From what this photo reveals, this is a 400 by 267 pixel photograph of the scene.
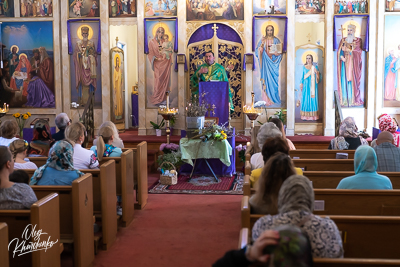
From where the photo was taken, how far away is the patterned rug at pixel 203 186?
23.9 ft

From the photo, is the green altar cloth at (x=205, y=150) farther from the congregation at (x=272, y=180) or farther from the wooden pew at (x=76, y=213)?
the wooden pew at (x=76, y=213)

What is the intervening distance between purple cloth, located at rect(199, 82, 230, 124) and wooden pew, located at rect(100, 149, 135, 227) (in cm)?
471

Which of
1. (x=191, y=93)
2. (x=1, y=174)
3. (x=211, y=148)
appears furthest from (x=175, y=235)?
(x=191, y=93)

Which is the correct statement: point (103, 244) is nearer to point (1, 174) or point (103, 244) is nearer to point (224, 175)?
point (1, 174)

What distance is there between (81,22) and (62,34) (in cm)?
56

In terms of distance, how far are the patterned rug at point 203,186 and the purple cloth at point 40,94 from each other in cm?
491

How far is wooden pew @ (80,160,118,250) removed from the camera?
14.9ft

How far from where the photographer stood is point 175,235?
5.11 m

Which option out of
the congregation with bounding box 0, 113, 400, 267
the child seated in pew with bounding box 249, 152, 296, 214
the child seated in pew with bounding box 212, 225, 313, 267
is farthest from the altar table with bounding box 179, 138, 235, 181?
the child seated in pew with bounding box 212, 225, 313, 267

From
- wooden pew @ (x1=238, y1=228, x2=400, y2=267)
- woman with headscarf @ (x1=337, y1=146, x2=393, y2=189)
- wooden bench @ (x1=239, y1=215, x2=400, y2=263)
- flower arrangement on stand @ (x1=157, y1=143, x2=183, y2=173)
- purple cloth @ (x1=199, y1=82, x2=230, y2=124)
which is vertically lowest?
flower arrangement on stand @ (x1=157, y1=143, x2=183, y2=173)

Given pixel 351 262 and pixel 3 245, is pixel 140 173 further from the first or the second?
pixel 351 262

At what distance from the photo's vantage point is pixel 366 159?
149 inches

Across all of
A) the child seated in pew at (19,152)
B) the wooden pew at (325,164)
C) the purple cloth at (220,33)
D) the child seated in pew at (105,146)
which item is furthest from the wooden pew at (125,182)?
the purple cloth at (220,33)

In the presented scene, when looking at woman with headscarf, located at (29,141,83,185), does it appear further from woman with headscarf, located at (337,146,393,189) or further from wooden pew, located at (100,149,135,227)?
woman with headscarf, located at (337,146,393,189)
